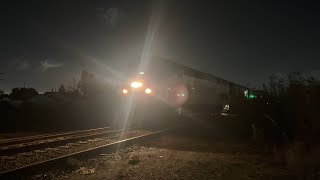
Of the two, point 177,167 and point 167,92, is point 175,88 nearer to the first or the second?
point 167,92

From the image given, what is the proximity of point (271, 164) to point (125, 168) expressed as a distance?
14.3 ft

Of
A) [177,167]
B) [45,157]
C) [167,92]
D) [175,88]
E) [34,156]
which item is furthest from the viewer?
[175,88]

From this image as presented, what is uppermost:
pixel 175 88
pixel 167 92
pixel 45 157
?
pixel 175 88

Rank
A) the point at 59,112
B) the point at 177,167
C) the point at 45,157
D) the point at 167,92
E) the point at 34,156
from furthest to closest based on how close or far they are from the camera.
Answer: the point at 59,112 → the point at 167,92 → the point at 34,156 → the point at 45,157 → the point at 177,167

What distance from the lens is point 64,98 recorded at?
38.5 metres

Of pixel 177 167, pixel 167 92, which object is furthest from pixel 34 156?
pixel 167 92

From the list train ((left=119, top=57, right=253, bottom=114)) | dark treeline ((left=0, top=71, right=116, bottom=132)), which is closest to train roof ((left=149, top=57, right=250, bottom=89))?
train ((left=119, top=57, right=253, bottom=114))

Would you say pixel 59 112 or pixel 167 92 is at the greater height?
pixel 167 92

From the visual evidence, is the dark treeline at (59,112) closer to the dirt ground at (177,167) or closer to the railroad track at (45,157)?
the railroad track at (45,157)

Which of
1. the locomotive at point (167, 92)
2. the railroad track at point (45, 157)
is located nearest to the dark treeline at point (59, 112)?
the locomotive at point (167, 92)

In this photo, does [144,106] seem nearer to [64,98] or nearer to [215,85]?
[215,85]

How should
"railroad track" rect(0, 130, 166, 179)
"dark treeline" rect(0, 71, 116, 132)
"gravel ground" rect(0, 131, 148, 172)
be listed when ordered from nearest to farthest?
"railroad track" rect(0, 130, 166, 179), "gravel ground" rect(0, 131, 148, 172), "dark treeline" rect(0, 71, 116, 132)

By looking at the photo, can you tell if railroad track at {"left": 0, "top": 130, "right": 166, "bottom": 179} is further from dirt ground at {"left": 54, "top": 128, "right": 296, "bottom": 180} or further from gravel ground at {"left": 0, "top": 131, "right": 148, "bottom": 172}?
dirt ground at {"left": 54, "top": 128, "right": 296, "bottom": 180}

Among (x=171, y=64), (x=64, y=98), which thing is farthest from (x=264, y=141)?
(x=64, y=98)
